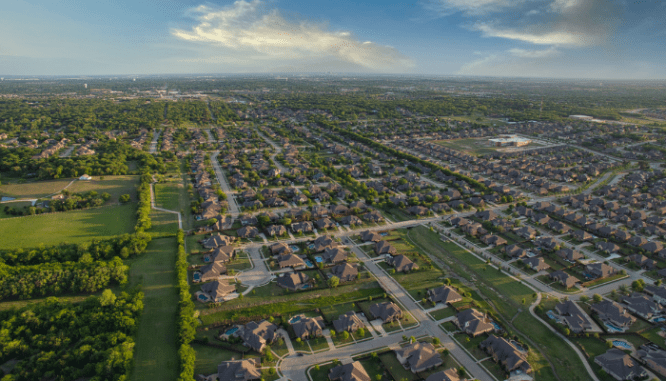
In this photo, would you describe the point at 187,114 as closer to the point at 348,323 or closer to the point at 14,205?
the point at 14,205

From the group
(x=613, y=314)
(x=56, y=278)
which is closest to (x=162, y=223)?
(x=56, y=278)

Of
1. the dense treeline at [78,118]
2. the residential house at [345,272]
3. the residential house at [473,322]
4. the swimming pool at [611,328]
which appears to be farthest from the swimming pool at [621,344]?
the dense treeline at [78,118]

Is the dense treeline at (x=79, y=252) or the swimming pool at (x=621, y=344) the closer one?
the swimming pool at (x=621, y=344)

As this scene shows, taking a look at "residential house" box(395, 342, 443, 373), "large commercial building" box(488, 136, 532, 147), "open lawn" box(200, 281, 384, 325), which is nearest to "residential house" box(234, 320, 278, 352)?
"open lawn" box(200, 281, 384, 325)

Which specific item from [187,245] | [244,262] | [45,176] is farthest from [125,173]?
[244,262]

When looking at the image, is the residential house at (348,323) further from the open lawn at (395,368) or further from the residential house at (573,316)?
the residential house at (573,316)

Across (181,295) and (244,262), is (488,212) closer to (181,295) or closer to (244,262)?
(244,262)

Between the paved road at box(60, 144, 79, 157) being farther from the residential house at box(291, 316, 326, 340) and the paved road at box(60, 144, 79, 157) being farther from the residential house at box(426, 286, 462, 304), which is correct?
the residential house at box(426, 286, 462, 304)

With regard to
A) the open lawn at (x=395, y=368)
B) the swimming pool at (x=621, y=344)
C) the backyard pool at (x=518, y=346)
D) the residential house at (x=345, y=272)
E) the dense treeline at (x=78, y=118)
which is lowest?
the open lawn at (x=395, y=368)
